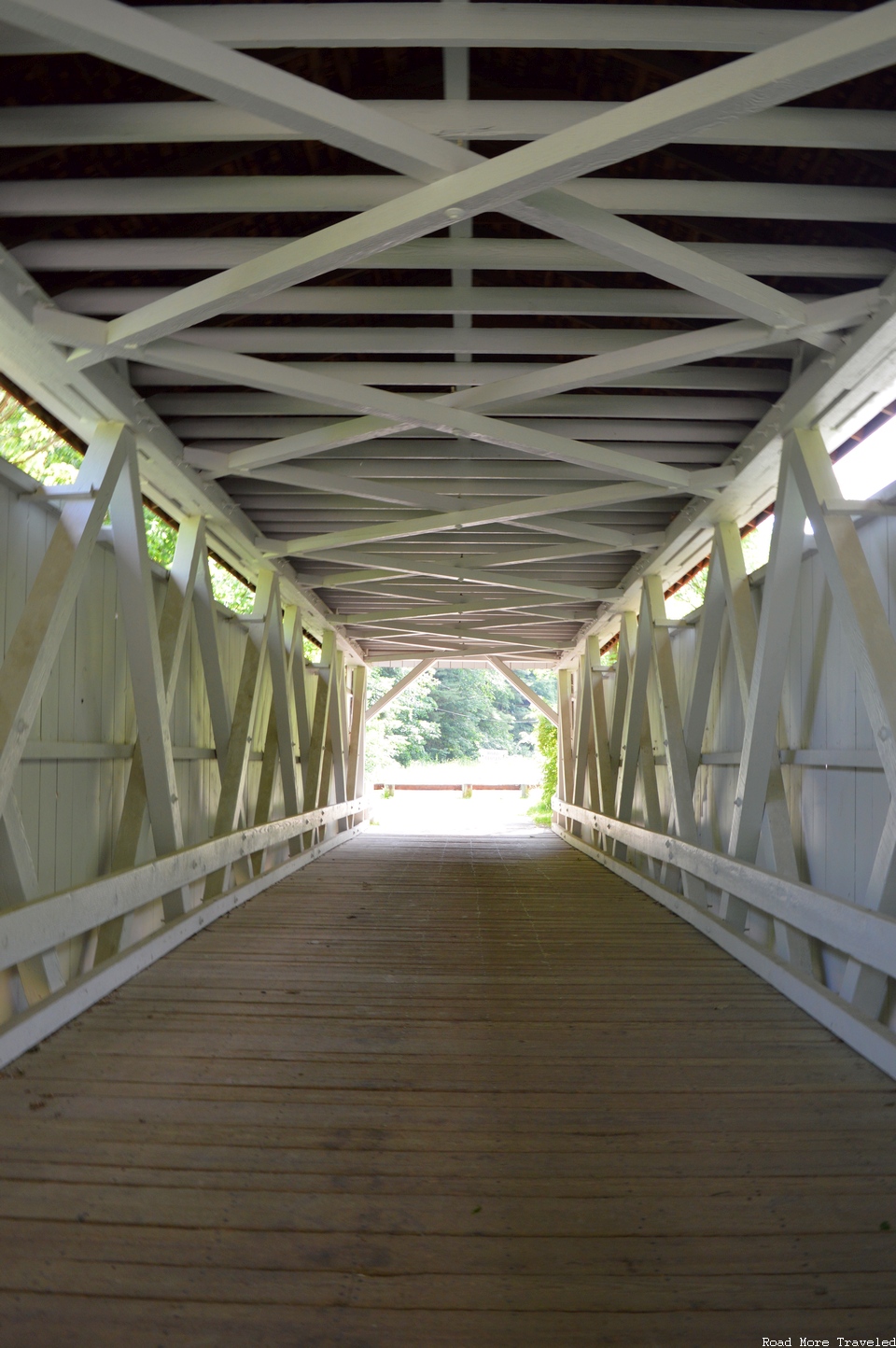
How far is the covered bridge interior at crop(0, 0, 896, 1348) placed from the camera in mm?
1893

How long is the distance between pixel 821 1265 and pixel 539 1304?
0.55 metres

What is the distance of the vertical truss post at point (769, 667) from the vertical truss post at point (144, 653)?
9.04ft

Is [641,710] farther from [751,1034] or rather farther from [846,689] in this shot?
[751,1034]

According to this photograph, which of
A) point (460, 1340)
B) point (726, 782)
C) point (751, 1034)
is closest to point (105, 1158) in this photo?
point (460, 1340)

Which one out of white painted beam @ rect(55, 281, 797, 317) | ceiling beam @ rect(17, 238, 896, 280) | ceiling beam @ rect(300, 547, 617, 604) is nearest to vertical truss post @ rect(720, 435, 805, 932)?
white painted beam @ rect(55, 281, 797, 317)

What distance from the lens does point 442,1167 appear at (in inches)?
85.7

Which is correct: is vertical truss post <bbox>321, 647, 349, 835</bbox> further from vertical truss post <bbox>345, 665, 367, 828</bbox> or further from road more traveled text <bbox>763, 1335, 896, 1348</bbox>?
road more traveled text <bbox>763, 1335, 896, 1348</bbox>

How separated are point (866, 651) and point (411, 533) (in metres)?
3.55

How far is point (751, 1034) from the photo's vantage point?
3123 millimetres

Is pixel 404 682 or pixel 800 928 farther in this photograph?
pixel 404 682

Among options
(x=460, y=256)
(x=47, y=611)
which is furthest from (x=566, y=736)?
(x=47, y=611)

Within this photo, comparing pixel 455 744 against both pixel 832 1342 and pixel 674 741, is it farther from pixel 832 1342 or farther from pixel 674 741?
pixel 832 1342

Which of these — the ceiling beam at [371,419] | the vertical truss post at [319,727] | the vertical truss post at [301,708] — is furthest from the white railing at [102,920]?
the vertical truss post at [319,727]

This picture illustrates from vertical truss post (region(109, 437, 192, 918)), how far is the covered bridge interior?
0.09ft
